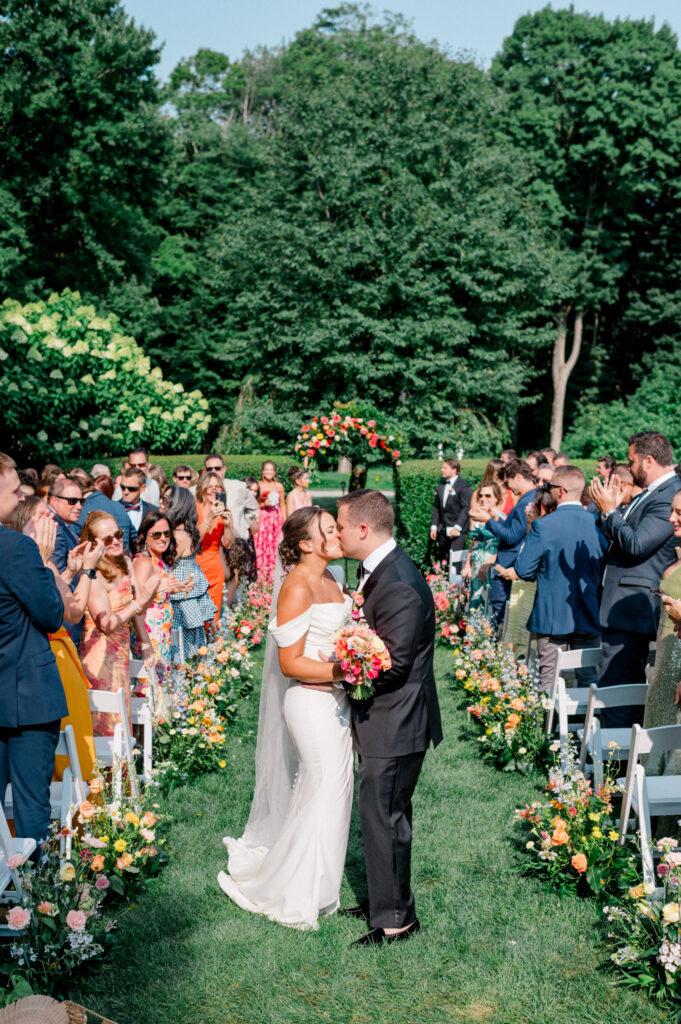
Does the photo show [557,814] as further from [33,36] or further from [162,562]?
[33,36]

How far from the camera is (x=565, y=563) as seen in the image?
695 cm

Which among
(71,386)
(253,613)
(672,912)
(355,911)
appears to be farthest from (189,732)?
(71,386)

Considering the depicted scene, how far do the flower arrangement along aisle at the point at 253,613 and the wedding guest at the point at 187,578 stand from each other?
55.1 inches

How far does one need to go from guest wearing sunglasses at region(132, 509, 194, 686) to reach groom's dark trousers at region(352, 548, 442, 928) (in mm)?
2734

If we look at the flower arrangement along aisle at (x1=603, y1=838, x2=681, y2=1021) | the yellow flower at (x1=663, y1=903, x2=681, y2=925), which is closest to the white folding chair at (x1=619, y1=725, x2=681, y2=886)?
the flower arrangement along aisle at (x1=603, y1=838, x2=681, y2=1021)

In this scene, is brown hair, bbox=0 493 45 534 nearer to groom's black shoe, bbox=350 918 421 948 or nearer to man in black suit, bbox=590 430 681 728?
groom's black shoe, bbox=350 918 421 948

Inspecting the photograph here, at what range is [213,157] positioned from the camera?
117ft

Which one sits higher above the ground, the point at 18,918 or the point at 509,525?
the point at 509,525

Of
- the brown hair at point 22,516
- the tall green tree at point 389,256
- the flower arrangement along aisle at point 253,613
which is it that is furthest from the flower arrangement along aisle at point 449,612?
the tall green tree at point 389,256

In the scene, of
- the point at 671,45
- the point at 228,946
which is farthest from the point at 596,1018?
the point at 671,45

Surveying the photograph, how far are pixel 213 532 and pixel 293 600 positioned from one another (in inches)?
178

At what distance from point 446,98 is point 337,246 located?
20.3 ft

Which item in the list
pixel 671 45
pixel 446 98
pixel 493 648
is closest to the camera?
pixel 493 648

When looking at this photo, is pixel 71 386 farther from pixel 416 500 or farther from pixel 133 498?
pixel 133 498
